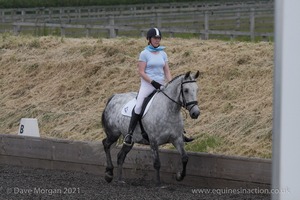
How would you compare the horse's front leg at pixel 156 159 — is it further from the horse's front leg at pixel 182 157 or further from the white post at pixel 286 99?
the white post at pixel 286 99

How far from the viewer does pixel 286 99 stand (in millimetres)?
1908

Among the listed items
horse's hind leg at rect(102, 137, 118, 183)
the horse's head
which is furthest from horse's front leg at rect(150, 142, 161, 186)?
horse's hind leg at rect(102, 137, 118, 183)

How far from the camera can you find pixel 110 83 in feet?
57.2

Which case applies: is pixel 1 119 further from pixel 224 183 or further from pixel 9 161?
pixel 224 183

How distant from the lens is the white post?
6.21 feet

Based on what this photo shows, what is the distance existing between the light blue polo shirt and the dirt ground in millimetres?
1555

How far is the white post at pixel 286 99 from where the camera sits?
189 cm

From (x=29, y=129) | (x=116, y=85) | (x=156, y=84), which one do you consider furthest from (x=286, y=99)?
(x=116, y=85)

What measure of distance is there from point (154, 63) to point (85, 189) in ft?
6.52

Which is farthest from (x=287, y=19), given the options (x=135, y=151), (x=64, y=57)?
(x=64, y=57)

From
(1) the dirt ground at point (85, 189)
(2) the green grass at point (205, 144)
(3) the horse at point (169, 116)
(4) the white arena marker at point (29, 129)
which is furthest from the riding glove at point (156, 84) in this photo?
(4) the white arena marker at point (29, 129)

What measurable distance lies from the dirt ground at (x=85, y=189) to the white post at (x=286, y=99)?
7.73 m

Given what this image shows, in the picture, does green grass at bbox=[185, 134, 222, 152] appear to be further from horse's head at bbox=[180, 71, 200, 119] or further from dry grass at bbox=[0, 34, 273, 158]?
horse's head at bbox=[180, 71, 200, 119]

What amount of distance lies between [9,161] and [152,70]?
4400 millimetres
